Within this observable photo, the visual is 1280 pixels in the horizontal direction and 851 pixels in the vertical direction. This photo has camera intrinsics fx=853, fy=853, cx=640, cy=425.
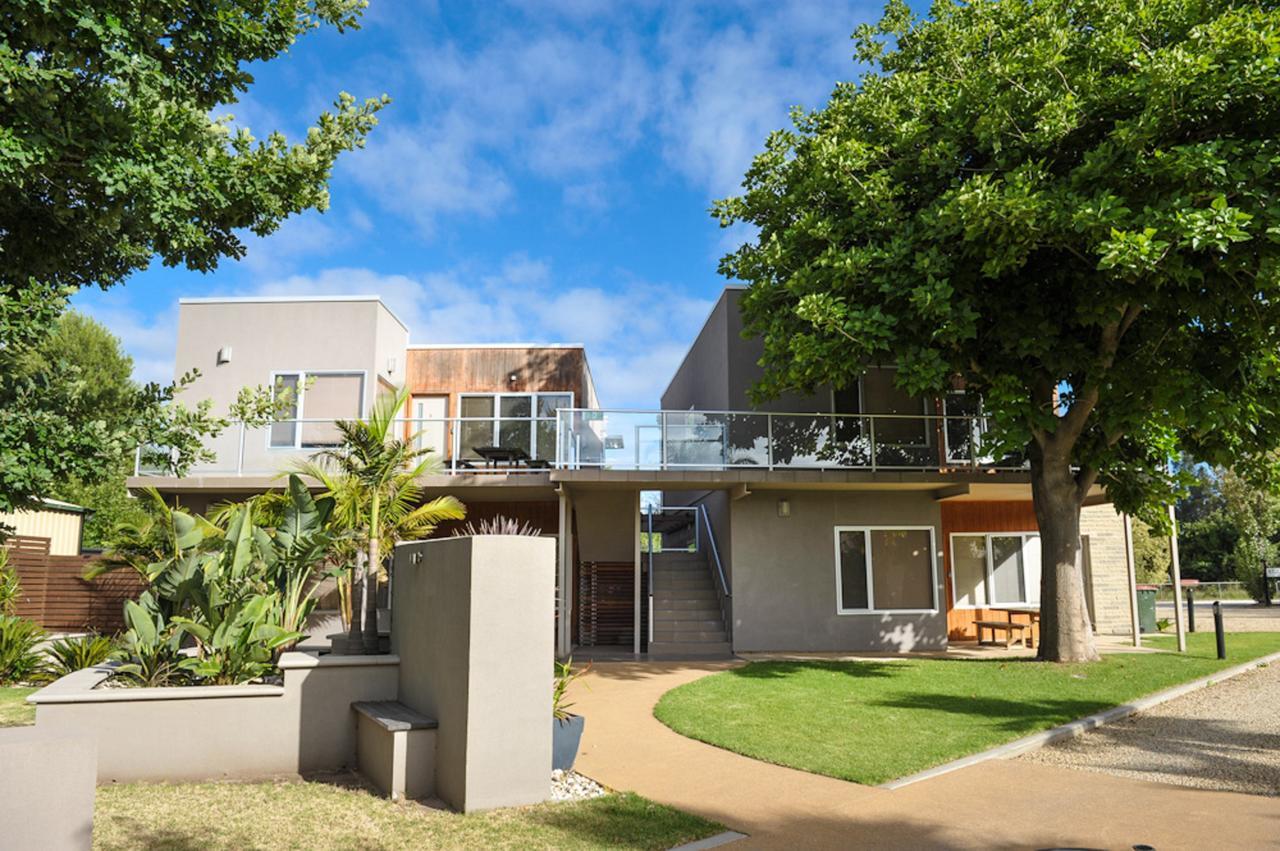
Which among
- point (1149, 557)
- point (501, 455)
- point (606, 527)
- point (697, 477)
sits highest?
point (501, 455)

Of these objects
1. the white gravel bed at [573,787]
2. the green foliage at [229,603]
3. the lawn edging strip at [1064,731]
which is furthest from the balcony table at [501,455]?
the lawn edging strip at [1064,731]

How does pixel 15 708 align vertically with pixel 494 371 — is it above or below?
below

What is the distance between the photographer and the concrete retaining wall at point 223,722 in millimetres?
7340

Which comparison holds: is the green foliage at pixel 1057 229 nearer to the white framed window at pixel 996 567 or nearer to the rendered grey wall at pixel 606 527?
the white framed window at pixel 996 567

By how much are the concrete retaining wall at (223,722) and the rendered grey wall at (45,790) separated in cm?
415

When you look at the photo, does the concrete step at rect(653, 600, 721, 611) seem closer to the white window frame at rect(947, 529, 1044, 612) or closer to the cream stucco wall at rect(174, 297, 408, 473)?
the white window frame at rect(947, 529, 1044, 612)

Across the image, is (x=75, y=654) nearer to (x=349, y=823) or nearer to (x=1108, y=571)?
(x=349, y=823)

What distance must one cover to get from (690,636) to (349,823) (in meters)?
11.7

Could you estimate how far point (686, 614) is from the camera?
17688 mm

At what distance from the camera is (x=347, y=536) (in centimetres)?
1073

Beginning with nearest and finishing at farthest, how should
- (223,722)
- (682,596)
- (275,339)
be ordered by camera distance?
(223,722), (682,596), (275,339)

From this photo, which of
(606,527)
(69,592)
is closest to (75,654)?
(69,592)

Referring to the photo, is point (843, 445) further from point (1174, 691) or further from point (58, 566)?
point (58, 566)

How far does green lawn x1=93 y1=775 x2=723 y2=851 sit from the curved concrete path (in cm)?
57
